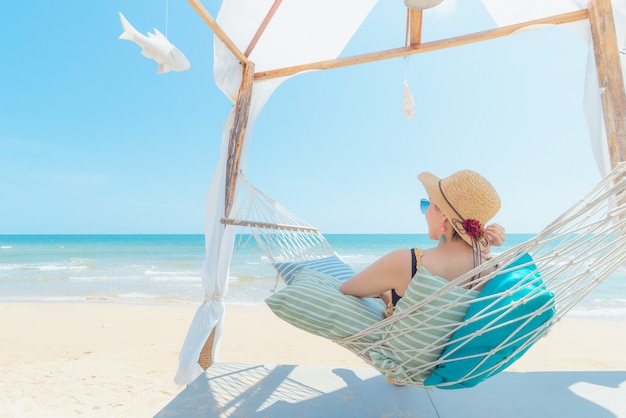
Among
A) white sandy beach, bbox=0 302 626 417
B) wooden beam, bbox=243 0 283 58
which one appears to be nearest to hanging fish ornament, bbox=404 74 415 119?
wooden beam, bbox=243 0 283 58

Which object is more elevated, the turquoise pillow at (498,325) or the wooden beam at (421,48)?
the wooden beam at (421,48)

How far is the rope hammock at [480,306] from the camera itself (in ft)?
2.61

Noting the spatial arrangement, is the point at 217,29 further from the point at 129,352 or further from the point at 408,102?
the point at 129,352

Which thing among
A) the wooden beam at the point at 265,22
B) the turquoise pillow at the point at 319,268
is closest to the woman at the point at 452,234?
the turquoise pillow at the point at 319,268

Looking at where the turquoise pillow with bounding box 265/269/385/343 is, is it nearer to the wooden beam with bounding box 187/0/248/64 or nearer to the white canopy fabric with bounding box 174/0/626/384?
the white canopy fabric with bounding box 174/0/626/384

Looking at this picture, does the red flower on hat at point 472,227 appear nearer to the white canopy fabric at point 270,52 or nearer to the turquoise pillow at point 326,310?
the turquoise pillow at point 326,310

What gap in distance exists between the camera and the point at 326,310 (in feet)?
3.42

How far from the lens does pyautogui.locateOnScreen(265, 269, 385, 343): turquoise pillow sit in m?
1.02

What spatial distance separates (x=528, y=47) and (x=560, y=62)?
121 centimetres

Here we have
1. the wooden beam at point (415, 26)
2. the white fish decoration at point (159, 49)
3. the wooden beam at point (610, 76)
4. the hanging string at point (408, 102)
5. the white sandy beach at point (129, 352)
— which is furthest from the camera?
the hanging string at point (408, 102)

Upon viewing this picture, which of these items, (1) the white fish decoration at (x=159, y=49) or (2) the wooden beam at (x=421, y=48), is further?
(2) the wooden beam at (x=421, y=48)

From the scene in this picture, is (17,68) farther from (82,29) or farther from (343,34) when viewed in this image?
(343,34)

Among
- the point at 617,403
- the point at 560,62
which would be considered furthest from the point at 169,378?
the point at 560,62

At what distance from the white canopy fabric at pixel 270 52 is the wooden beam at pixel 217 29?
0.04 metres
